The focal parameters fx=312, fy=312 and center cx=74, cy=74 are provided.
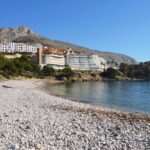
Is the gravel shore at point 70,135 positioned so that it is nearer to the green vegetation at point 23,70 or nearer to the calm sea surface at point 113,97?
the calm sea surface at point 113,97

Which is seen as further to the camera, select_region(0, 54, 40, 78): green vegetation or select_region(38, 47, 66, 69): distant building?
select_region(38, 47, 66, 69): distant building

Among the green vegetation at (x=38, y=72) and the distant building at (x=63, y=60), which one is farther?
the distant building at (x=63, y=60)

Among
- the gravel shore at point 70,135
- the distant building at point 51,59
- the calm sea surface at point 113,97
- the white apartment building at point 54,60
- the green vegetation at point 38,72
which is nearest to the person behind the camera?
the gravel shore at point 70,135

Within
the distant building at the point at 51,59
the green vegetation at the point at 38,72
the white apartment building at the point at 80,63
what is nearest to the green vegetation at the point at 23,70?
the green vegetation at the point at 38,72

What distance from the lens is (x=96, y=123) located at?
17.8 metres

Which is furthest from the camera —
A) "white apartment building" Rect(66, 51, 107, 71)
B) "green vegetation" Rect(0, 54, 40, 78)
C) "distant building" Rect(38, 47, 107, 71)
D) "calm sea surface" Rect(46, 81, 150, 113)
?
"white apartment building" Rect(66, 51, 107, 71)

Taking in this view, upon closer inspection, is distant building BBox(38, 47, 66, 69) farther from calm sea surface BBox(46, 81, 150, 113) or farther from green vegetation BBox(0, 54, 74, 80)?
calm sea surface BBox(46, 81, 150, 113)

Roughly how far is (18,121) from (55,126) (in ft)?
7.68

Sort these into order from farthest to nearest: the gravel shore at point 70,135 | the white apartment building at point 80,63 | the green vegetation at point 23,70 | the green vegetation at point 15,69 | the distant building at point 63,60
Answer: the white apartment building at point 80,63
the distant building at point 63,60
the green vegetation at point 23,70
the green vegetation at point 15,69
the gravel shore at point 70,135

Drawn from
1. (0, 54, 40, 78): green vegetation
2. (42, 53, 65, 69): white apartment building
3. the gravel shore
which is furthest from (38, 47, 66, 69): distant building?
the gravel shore

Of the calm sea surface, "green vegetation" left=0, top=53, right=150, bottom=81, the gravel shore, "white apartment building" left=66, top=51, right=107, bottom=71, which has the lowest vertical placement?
the calm sea surface

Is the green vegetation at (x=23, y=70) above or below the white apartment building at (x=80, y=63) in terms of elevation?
below

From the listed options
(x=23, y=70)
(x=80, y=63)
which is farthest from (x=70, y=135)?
(x=80, y=63)

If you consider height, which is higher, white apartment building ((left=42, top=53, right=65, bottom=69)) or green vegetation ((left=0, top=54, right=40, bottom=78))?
white apartment building ((left=42, top=53, right=65, bottom=69))
